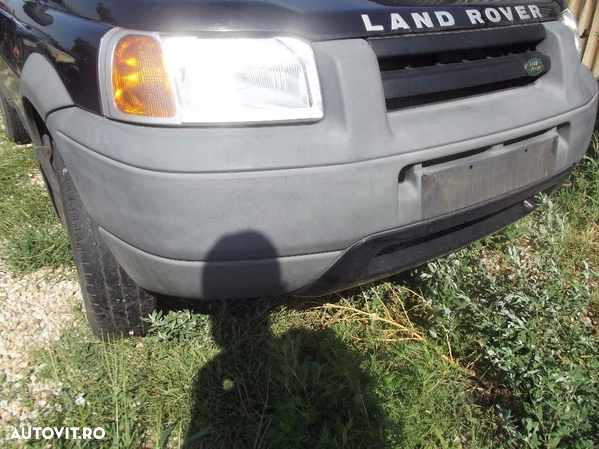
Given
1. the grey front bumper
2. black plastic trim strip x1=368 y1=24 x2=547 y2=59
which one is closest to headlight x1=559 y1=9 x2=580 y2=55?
black plastic trim strip x1=368 y1=24 x2=547 y2=59

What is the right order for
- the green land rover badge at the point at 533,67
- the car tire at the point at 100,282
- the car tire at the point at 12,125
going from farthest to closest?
the car tire at the point at 12,125
the green land rover badge at the point at 533,67
the car tire at the point at 100,282

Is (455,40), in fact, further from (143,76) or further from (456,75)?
(143,76)

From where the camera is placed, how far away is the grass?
1793 millimetres

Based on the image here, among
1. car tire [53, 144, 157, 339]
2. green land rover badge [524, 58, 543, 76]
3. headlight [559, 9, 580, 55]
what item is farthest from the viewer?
headlight [559, 9, 580, 55]

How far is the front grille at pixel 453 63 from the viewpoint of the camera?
5.81 ft

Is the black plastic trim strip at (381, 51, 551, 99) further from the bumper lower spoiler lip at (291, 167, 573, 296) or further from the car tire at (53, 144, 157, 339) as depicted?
the car tire at (53, 144, 157, 339)

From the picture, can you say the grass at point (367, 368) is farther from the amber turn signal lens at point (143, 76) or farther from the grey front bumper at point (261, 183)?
the amber turn signal lens at point (143, 76)

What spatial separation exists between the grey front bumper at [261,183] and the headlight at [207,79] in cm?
4

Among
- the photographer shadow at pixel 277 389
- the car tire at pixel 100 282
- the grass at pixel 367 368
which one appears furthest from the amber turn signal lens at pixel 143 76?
the grass at pixel 367 368

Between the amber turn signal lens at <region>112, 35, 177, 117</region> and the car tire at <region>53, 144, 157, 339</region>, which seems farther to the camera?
the car tire at <region>53, 144, 157, 339</region>

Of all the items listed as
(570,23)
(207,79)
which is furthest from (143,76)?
(570,23)

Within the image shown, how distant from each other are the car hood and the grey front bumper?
75mm

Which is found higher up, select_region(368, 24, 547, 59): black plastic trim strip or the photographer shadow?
select_region(368, 24, 547, 59): black plastic trim strip

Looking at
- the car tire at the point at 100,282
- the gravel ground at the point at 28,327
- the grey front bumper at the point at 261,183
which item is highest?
the grey front bumper at the point at 261,183
